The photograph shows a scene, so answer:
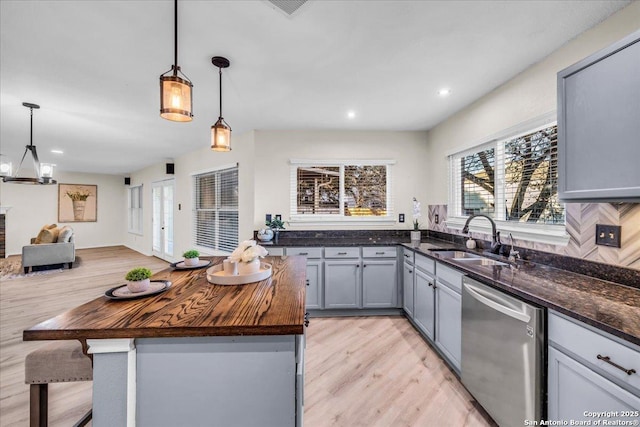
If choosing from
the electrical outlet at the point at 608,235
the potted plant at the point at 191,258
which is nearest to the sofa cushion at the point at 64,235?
the potted plant at the point at 191,258

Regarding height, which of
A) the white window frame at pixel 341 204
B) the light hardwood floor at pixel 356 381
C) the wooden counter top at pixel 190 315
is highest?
the white window frame at pixel 341 204

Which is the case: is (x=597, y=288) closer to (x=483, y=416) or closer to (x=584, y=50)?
(x=483, y=416)

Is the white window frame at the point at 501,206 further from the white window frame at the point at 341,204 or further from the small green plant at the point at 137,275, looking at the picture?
the small green plant at the point at 137,275

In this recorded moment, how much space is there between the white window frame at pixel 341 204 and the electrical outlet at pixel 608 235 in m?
2.23

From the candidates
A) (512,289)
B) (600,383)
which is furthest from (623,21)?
(600,383)

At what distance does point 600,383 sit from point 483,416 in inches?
36.2

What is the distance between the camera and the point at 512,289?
142 cm

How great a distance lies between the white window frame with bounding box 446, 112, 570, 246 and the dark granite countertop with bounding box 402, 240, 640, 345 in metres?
0.25

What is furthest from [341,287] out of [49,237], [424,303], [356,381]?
[49,237]

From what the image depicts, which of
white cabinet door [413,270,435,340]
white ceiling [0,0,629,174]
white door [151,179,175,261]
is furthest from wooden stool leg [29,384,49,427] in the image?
white door [151,179,175,261]

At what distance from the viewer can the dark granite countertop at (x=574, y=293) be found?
1030 mm

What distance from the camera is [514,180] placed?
91.8 inches

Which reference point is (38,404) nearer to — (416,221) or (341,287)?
(341,287)

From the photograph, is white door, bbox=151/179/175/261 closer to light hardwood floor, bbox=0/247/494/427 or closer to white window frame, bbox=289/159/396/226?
light hardwood floor, bbox=0/247/494/427
